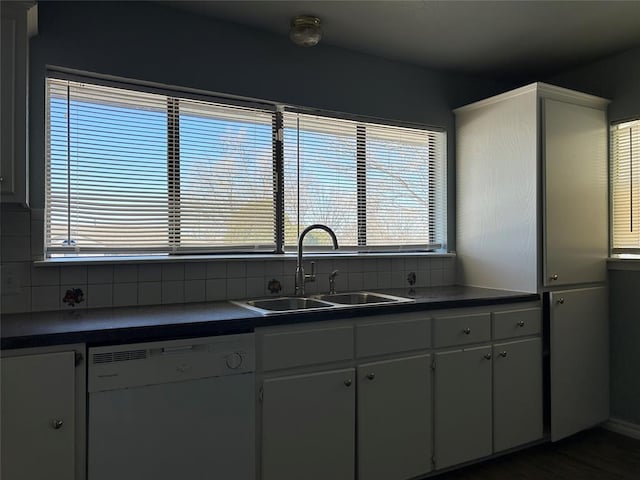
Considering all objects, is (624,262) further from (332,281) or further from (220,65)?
(220,65)

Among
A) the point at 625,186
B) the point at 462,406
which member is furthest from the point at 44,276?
the point at 625,186

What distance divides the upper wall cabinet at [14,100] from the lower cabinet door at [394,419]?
5.42ft

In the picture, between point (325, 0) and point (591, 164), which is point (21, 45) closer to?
point (325, 0)

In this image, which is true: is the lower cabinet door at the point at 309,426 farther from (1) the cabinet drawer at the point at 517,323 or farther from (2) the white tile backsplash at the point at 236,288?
(1) the cabinet drawer at the point at 517,323

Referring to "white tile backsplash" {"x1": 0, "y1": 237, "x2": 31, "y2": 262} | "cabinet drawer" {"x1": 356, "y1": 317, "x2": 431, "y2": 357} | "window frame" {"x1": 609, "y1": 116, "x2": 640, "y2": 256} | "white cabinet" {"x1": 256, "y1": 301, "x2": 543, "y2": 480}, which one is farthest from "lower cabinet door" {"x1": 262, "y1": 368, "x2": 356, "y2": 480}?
"window frame" {"x1": 609, "y1": 116, "x2": 640, "y2": 256}

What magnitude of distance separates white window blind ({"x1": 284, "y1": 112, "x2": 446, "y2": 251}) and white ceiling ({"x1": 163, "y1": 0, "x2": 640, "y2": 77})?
51 cm

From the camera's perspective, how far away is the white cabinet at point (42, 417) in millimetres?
1537

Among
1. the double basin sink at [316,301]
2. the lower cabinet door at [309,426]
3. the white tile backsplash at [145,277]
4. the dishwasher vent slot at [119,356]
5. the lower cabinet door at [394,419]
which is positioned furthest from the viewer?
the double basin sink at [316,301]

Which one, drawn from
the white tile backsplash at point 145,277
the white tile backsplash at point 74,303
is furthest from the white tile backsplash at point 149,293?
the white tile backsplash at point 74,303

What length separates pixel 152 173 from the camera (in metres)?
2.42

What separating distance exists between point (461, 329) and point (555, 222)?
93 cm

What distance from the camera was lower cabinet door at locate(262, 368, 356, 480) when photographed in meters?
1.96

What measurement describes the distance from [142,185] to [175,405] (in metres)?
1.16

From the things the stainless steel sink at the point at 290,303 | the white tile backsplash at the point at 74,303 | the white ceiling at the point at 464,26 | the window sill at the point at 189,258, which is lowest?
the stainless steel sink at the point at 290,303
